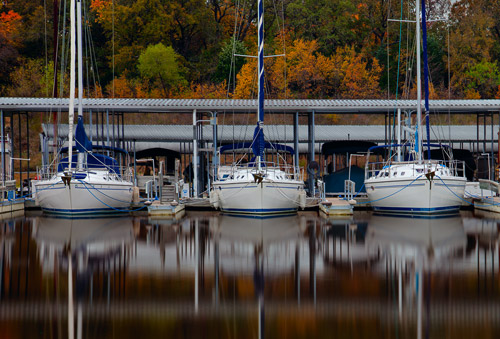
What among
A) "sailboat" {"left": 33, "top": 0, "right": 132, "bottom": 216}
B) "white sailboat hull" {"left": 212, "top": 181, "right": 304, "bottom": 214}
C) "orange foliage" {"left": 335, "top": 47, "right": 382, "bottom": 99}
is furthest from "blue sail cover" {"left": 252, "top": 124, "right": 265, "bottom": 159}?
"orange foliage" {"left": 335, "top": 47, "right": 382, "bottom": 99}

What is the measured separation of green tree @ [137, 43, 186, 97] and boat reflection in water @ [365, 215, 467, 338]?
36668 millimetres

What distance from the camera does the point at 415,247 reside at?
50.8 feet

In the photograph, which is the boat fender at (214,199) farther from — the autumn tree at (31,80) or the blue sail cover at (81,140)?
the autumn tree at (31,80)

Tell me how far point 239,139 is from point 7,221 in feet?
54.1

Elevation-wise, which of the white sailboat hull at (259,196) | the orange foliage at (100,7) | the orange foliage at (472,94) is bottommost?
the white sailboat hull at (259,196)

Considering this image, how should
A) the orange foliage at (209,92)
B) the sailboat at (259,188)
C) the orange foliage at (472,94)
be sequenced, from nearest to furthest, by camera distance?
the sailboat at (259,188) < the orange foliage at (209,92) < the orange foliage at (472,94)

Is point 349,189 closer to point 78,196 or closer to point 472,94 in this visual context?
point 78,196

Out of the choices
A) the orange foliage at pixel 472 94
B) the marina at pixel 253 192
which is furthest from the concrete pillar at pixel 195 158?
the orange foliage at pixel 472 94

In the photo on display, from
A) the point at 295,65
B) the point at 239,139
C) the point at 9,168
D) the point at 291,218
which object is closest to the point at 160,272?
the point at 291,218

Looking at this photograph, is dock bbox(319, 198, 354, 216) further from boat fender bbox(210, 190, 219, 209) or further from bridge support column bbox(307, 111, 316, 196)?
bridge support column bbox(307, 111, 316, 196)

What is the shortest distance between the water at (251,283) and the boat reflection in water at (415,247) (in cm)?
4

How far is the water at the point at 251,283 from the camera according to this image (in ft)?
27.4

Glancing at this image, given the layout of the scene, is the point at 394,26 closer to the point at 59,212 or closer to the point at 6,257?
the point at 59,212

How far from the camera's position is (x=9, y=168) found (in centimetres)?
3002
